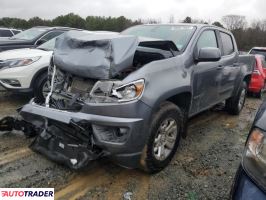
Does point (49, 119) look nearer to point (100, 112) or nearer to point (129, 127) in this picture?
point (100, 112)

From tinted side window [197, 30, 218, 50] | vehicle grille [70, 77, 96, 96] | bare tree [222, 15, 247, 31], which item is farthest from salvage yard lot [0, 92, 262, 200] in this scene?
bare tree [222, 15, 247, 31]

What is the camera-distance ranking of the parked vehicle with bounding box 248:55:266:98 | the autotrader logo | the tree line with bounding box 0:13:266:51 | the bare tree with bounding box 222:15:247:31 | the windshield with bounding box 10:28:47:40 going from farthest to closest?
1. the bare tree with bounding box 222:15:247:31
2. the tree line with bounding box 0:13:266:51
3. the parked vehicle with bounding box 248:55:266:98
4. the windshield with bounding box 10:28:47:40
5. the autotrader logo

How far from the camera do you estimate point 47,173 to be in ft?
11.8

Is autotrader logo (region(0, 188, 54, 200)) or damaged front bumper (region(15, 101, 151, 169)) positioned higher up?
damaged front bumper (region(15, 101, 151, 169))

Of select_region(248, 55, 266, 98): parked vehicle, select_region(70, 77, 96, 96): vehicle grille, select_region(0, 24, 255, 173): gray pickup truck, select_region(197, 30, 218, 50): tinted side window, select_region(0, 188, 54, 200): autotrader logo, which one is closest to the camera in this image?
select_region(0, 188, 54, 200): autotrader logo

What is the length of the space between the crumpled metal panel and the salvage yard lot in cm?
118

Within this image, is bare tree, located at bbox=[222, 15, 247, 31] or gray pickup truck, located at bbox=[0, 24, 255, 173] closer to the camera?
gray pickup truck, located at bbox=[0, 24, 255, 173]

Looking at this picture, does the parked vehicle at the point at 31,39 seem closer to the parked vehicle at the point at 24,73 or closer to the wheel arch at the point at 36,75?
the parked vehicle at the point at 24,73

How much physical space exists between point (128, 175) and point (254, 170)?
6.53 ft

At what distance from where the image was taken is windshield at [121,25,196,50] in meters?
4.48

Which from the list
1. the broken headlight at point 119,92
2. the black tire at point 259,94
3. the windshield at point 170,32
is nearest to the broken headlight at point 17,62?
the windshield at point 170,32

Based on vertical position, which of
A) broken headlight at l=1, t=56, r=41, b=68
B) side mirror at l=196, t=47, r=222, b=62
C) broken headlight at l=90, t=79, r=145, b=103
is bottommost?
broken headlight at l=1, t=56, r=41, b=68

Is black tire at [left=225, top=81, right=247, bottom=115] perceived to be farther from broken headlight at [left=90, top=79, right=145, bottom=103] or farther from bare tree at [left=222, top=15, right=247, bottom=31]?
bare tree at [left=222, top=15, right=247, bottom=31]

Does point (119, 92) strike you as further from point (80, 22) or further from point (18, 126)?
point (80, 22)
